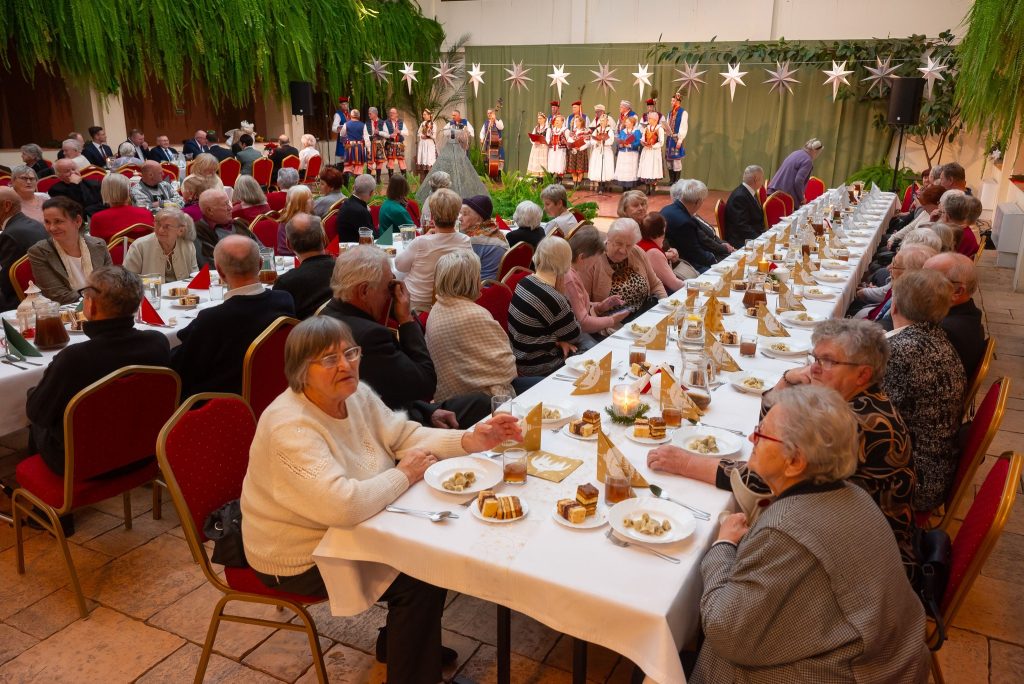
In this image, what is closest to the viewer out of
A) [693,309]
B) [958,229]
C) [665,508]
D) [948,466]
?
[665,508]

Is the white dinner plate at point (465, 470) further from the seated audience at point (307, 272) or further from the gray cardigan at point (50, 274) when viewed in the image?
the gray cardigan at point (50, 274)

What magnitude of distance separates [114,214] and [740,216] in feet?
18.5

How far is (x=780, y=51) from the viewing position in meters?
13.7

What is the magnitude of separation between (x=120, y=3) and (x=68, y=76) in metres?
1.38

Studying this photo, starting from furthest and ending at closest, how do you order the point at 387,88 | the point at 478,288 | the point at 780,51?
the point at 387,88
the point at 780,51
the point at 478,288

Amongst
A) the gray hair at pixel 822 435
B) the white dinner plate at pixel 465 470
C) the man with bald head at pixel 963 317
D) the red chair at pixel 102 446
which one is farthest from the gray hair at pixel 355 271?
the man with bald head at pixel 963 317

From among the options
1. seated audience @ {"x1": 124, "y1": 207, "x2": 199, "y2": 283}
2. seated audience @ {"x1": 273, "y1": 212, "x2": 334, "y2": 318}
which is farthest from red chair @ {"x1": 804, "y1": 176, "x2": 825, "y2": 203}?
seated audience @ {"x1": 124, "y1": 207, "x2": 199, "y2": 283}

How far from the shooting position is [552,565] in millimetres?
1692

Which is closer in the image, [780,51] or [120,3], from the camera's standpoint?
[120,3]

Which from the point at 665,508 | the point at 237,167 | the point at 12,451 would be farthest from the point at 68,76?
the point at 665,508

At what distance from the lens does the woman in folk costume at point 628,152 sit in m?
14.0

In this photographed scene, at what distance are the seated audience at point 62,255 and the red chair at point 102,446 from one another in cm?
171

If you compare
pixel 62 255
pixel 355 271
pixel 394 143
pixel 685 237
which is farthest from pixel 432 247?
pixel 394 143

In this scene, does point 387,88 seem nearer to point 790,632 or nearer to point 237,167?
point 237,167
